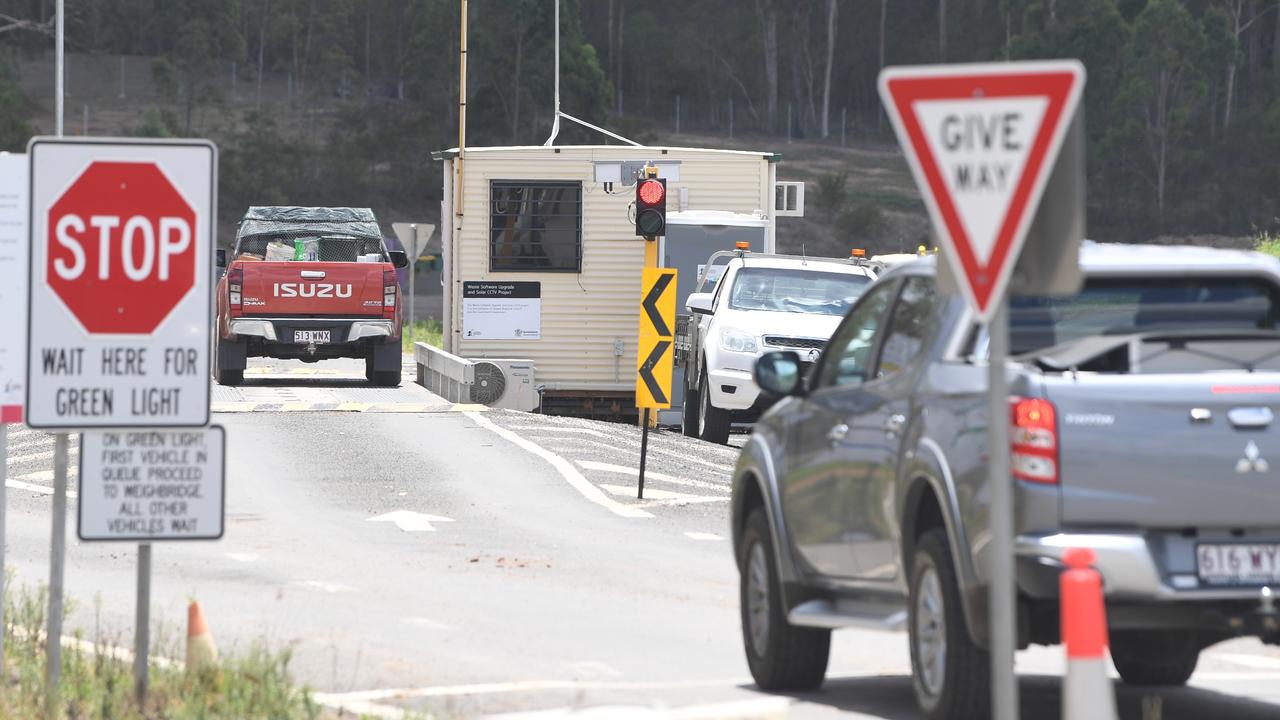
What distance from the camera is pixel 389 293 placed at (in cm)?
2898

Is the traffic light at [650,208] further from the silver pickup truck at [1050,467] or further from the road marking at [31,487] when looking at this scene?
the silver pickup truck at [1050,467]

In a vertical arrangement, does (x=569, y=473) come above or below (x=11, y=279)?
below

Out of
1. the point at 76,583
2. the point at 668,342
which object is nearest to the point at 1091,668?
the point at 76,583

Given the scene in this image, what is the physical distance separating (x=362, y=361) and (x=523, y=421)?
13.9m

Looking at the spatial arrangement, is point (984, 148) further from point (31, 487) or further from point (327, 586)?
point (31, 487)

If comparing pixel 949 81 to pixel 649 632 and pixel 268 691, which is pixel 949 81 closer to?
pixel 268 691

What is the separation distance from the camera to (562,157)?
2853cm

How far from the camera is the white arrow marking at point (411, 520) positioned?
16250mm

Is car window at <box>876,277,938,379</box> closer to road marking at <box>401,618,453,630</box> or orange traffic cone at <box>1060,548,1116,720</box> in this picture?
orange traffic cone at <box>1060,548,1116,720</box>

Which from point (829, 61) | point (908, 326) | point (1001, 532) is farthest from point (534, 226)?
point (829, 61)

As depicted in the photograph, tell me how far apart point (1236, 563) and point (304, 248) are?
22.5 metres

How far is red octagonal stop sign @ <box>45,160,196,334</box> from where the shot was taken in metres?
7.60

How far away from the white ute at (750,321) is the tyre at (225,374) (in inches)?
272

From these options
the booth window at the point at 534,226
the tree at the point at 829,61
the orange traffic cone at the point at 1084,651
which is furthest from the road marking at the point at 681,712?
the tree at the point at 829,61
